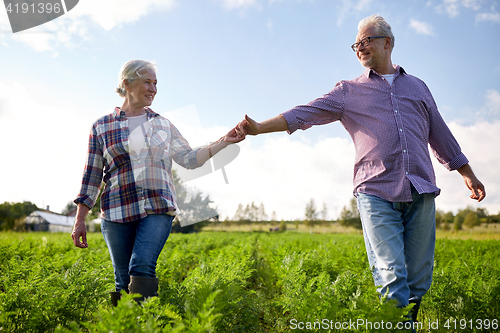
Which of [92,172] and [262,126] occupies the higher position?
[262,126]

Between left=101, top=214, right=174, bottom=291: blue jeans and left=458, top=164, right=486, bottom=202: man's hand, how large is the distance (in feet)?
8.66

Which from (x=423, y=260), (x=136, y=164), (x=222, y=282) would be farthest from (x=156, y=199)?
(x=423, y=260)

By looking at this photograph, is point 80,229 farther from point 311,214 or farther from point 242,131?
point 311,214

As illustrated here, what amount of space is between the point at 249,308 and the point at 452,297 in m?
2.21

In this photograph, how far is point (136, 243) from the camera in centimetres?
248

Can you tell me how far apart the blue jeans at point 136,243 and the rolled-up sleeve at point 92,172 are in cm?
26

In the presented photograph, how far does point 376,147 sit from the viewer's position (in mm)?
2572

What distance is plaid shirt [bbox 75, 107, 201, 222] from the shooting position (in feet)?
8.37

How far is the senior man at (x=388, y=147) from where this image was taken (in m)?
2.42

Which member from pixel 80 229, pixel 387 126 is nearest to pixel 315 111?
pixel 387 126

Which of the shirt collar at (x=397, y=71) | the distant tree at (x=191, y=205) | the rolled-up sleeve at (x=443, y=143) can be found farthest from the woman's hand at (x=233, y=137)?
the rolled-up sleeve at (x=443, y=143)

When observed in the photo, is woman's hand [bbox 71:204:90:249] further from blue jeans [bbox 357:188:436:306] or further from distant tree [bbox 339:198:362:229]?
distant tree [bbox 339:198:362:229]

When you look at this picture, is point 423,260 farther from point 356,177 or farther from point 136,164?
point 136,164

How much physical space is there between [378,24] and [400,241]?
1719mm
